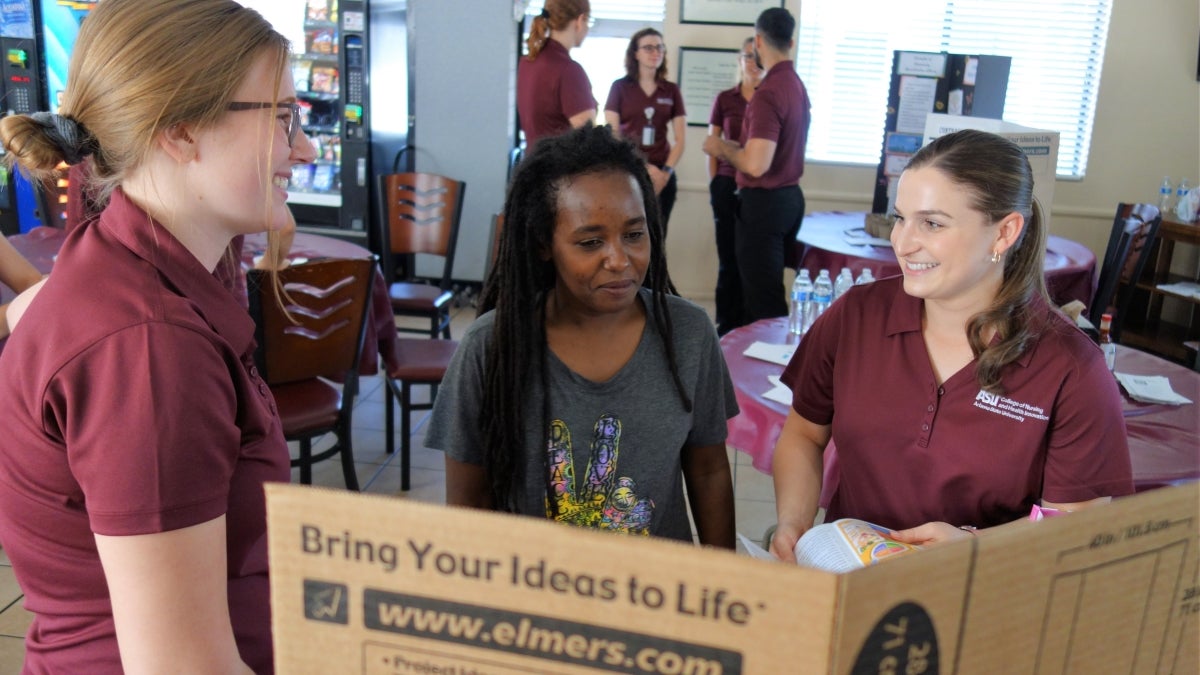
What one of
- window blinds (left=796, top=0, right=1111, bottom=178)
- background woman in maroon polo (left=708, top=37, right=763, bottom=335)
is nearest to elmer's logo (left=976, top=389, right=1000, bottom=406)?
background woman in maroon polo (left=708, top=37, right=763, bottom=335)

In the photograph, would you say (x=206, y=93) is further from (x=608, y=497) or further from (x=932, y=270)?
(x=932, y=270)

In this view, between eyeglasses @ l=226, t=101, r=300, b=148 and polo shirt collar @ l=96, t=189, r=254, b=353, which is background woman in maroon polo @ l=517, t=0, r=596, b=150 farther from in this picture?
polo shirt collar @ l=96, t=189, r=254, b=353

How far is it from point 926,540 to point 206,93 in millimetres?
1039

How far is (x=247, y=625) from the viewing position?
1.02m

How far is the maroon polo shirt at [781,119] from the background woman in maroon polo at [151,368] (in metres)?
3.25

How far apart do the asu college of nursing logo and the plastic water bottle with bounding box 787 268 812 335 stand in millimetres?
1336

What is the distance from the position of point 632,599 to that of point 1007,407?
992mm

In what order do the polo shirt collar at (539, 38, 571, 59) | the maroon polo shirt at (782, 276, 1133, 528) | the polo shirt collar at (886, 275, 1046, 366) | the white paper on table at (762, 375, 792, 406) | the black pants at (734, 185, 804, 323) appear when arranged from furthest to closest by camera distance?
the polo shirt collar at (539, 38, 571, 59), the black pants at (734, 185, 804, 323), the white paper on table at (762, 375, 792, 406), the polo shirt collar at (886, 275, 1046, 366), the maroon polo shirt at (782, 276, 1133, 528)

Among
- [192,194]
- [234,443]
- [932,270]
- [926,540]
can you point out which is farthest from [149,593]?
[932,270]

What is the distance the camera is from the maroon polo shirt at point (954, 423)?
132cm

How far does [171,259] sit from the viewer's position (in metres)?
0.92

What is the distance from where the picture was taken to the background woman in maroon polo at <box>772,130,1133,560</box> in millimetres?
1330

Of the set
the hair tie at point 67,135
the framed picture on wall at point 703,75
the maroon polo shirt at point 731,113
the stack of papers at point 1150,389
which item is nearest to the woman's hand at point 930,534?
the hair tie at point 67,135

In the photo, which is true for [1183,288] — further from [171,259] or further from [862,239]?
[171,259]
